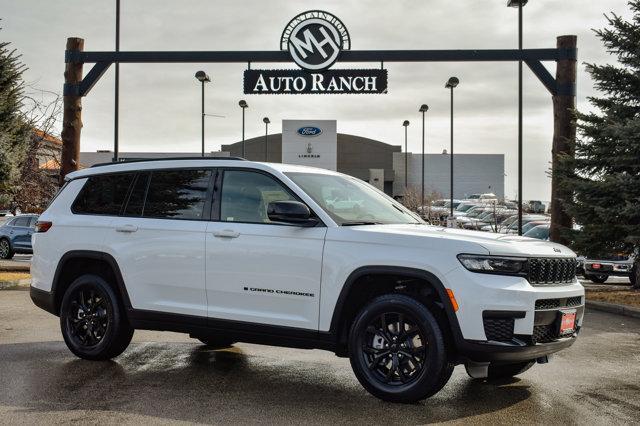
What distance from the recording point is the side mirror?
6484mm

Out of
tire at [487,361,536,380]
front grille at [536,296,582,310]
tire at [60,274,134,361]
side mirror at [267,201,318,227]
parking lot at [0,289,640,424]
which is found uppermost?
side mirror at [267,201,318,227]

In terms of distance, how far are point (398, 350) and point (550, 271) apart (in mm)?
1355

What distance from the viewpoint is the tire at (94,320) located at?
308 inches

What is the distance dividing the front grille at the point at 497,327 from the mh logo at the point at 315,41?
43.6ft

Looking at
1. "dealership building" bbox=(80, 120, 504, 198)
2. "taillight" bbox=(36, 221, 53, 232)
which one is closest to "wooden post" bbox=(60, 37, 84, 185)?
"taillight" bbox=(36, 221, 53, 232)

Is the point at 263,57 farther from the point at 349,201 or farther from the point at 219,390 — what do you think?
the point at 219,390

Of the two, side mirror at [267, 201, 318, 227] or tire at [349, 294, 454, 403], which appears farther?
side mirror at [267, 201, 318, 227]

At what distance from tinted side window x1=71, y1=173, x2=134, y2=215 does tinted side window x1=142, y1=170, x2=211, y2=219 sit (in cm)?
36

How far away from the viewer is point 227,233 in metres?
7.02

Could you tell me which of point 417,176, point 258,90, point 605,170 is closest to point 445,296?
point 605,170

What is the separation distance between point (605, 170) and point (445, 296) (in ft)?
38.5

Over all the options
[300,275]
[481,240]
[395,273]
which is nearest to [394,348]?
[395,273]

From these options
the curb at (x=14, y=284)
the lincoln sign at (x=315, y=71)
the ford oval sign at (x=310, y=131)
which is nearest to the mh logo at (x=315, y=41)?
the lincoln sign at (x=315, y=71)

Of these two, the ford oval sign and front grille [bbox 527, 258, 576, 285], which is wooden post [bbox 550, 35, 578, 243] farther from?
the ford oval sign
